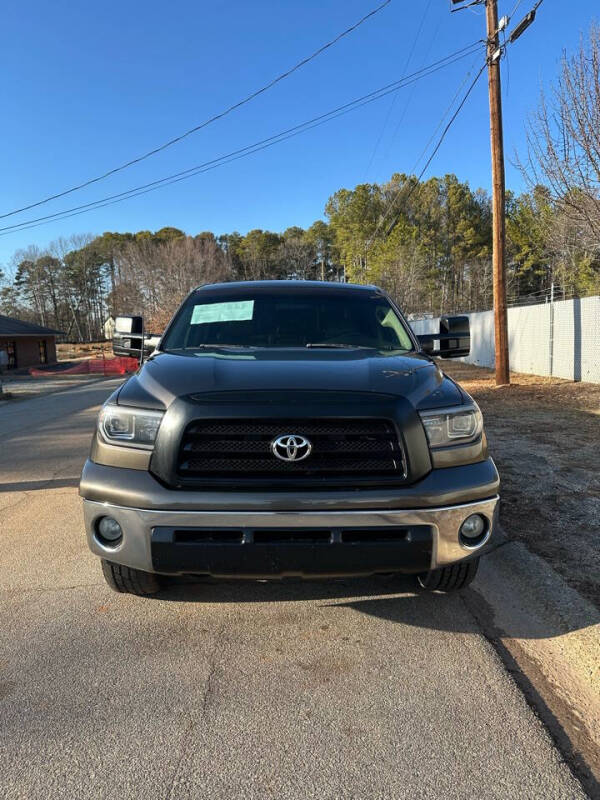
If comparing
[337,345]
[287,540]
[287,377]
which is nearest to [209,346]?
[337,345]

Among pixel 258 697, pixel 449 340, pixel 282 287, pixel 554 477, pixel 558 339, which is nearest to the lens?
pixel 258 697

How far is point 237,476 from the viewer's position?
7.42 feet

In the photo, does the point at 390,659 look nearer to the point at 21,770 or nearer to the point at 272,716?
the point at 272,716

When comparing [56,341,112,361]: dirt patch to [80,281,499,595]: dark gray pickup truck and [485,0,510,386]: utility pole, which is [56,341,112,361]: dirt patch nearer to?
[485,0,510,386]: utility pole

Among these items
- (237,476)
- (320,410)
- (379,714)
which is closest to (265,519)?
(237,476)

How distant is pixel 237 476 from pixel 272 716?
949 millimetres

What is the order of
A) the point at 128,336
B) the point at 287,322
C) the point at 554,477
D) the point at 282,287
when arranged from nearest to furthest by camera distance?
the point at 287,322 → the point at 282,287 → the point at 128,336 → the point at 554,477

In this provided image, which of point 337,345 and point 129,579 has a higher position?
point 337,345

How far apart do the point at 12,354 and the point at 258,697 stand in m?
41.2

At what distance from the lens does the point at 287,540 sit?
7.14 feet

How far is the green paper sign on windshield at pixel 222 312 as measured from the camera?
3691 mm

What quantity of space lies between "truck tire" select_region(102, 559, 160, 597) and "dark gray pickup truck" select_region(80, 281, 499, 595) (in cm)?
2

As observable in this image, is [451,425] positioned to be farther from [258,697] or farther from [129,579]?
[129,579]

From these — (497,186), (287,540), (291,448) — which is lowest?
(287,540)
